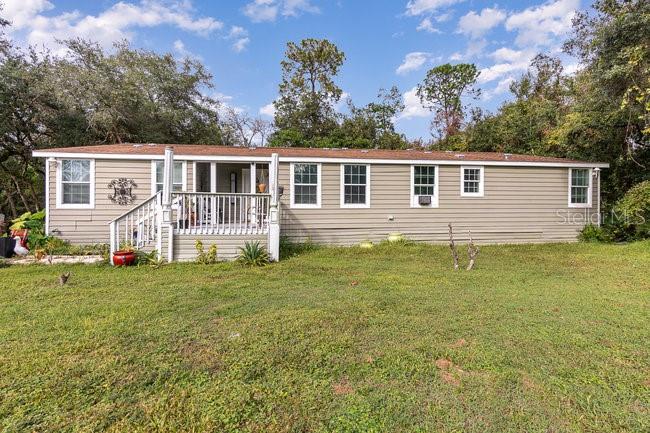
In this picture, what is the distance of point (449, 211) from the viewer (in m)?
10.1

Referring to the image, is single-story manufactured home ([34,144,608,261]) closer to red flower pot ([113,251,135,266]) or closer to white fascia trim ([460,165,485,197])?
white fascia trim ([460,165,485,197])

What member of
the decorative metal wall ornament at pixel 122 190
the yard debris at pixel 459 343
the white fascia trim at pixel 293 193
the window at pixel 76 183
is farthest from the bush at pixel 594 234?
the window at pixel 76 183

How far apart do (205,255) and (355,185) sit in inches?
176

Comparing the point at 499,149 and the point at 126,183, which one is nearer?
the point at 126,183

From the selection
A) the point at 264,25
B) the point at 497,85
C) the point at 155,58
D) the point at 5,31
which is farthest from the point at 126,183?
the point at 497,85

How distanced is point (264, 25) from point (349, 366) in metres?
15.8

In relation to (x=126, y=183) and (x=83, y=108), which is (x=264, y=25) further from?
(x=126, y=183)

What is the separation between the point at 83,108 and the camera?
13.5 meters

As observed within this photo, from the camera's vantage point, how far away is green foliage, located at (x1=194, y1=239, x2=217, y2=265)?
7020 millimetres

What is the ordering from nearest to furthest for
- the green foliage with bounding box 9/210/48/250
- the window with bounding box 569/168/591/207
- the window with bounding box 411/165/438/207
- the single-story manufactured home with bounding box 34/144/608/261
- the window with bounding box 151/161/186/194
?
the single-story manufactured home with bounding box 34/144/608/261
the green foliage with bounding box 9/210/48/250
the window with bounding box 151/161/186/194
the window with bounding box 411/165/438/207
the window with bounding box 569/168/591/207

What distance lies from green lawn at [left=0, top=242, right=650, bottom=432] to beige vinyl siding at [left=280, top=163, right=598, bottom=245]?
13.9 ft

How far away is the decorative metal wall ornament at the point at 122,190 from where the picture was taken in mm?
8734

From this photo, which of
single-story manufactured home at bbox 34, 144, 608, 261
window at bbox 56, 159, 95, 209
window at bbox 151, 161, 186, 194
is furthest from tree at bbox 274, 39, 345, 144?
window at bbox 56, 159, 95, 209

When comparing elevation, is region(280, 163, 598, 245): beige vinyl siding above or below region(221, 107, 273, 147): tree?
below
